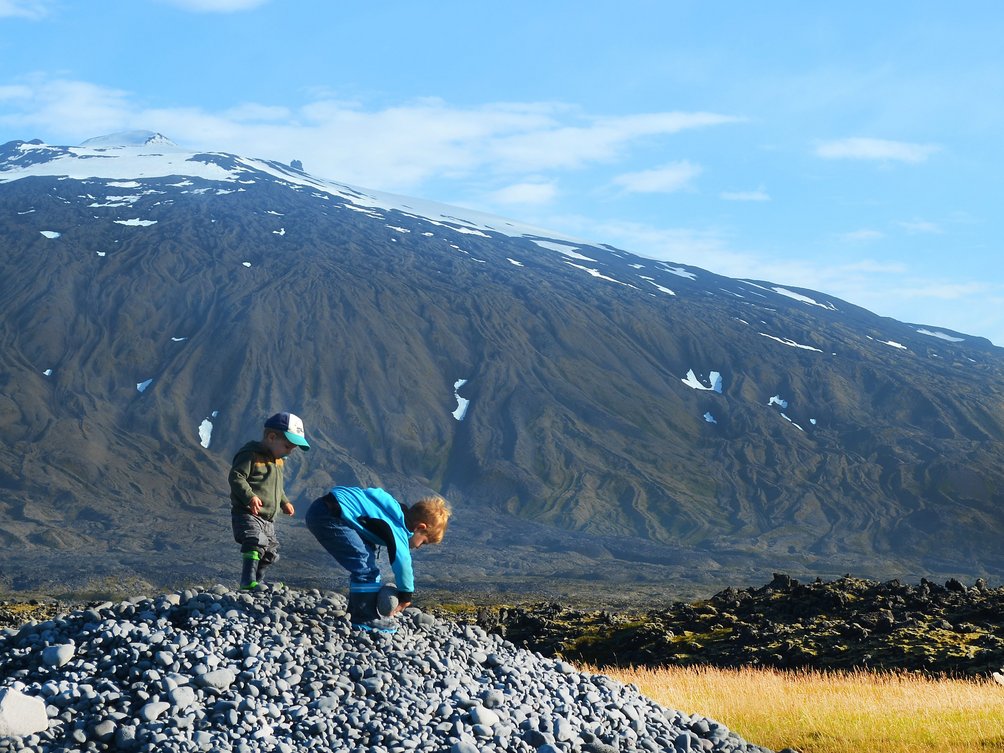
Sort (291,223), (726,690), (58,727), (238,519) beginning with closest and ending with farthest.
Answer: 1. (58,727)
2. (238,519)
3. (726,690)
4. (291,223)

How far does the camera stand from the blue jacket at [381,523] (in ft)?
31.8

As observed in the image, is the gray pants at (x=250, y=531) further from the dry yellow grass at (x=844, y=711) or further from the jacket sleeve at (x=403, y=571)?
the dry yellow grass at (x=844, y=711)

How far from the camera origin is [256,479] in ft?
37.5

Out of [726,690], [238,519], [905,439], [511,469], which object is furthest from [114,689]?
[905,439]

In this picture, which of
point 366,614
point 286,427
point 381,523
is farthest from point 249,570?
point 381,523

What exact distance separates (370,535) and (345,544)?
0.25 metres

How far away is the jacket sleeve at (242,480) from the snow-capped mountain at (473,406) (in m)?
69.8

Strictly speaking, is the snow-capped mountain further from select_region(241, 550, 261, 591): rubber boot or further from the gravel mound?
the gravel mound

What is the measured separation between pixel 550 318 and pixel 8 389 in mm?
67194

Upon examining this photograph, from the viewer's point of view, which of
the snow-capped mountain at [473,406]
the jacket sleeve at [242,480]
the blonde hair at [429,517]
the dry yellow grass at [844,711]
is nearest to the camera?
the blonde hair at [429,517]

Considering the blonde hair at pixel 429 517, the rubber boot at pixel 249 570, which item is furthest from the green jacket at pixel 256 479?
the blonde hair at pixel 429 517

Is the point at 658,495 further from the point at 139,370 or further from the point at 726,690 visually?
the point at 726,690

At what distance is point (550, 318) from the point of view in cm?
15075

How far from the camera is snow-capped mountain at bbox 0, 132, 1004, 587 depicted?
107 m
